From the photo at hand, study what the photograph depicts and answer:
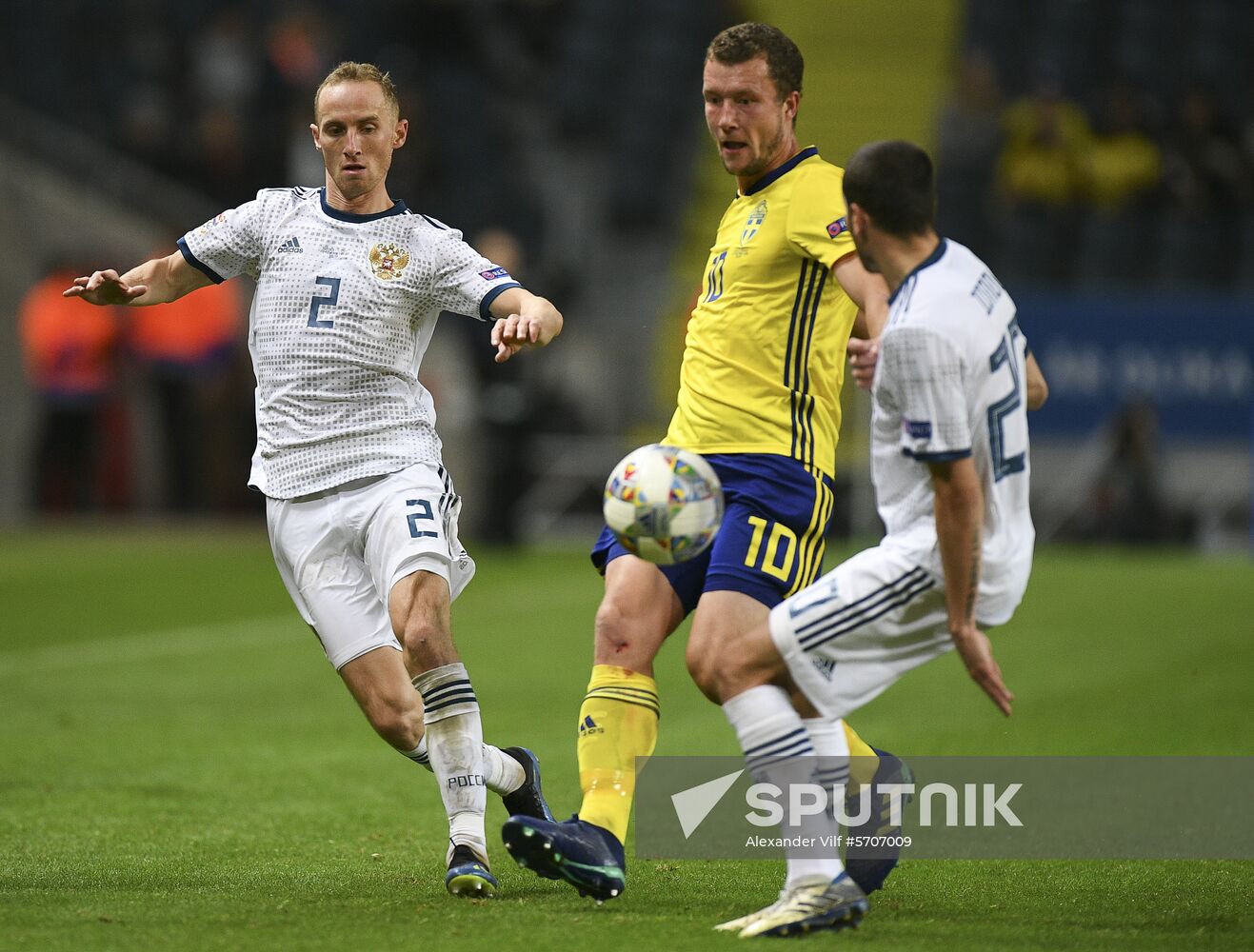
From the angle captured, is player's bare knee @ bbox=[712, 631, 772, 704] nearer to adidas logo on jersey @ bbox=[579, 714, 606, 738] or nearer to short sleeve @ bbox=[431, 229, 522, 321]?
adidas logo on jersey @ bbox=[579, 714, 606, 738]

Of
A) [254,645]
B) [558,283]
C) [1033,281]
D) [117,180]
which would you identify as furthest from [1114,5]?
[254,645]

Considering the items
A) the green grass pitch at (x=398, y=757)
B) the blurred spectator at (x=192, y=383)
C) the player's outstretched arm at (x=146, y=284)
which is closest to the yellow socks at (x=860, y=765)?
the green grass pitch at (x=398, y=757)

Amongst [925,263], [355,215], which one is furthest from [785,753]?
[355,215]

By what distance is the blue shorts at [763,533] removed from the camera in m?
5.24

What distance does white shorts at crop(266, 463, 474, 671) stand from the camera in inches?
222

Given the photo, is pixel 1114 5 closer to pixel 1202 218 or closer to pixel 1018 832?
pixel 1202 218

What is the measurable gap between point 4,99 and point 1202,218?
14574 mm

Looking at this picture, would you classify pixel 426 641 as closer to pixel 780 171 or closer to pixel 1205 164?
pixel 780 171

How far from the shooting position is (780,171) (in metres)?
5.54

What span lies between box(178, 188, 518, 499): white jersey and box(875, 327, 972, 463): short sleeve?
1.55 metres

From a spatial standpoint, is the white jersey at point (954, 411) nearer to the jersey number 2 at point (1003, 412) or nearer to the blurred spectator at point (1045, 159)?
the jersey number 2 at point (1003, 412)

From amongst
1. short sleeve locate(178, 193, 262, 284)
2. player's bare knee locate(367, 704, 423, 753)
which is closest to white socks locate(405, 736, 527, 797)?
player's bare knee locate(367, 704, 423, 753)

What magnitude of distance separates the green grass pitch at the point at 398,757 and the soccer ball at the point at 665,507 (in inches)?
40.8

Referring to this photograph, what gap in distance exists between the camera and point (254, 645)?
12648 mm
